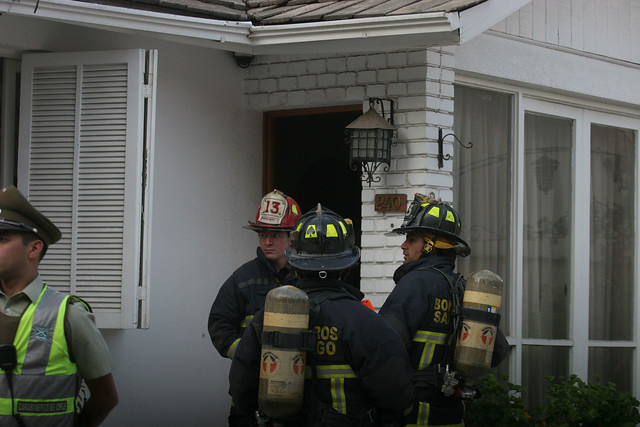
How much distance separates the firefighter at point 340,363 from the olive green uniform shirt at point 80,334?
60 cm

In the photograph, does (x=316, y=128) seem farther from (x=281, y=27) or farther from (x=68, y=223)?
(x=68, y=223)

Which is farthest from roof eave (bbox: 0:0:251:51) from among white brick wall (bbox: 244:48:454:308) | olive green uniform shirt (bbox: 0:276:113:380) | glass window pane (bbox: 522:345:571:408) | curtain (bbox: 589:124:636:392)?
curtain (bbox: 589:124:636:392)

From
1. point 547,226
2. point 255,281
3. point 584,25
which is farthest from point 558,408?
point 584,25

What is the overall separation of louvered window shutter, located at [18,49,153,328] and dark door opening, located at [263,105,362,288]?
1871 mm

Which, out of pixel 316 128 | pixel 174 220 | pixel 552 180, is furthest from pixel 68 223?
pixel 552 180

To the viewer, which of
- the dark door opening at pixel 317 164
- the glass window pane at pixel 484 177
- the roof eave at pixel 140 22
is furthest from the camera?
the dark door opening at pixel 317 164

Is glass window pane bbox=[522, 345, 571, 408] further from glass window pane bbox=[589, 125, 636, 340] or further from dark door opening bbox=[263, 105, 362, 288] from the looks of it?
dark door opening bbox=[263, 105, 362, 288]

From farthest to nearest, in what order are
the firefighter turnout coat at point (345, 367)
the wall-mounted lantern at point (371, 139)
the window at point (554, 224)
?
1. the window at point (554, 224)
2. the wall-mounted lantern at point (371, 139)
3. the firefighter turnout coat at point (345, 367)

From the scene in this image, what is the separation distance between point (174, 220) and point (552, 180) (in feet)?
10.4

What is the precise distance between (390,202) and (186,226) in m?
1.46

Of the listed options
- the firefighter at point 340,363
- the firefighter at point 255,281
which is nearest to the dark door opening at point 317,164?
the firefighter at point 255,281

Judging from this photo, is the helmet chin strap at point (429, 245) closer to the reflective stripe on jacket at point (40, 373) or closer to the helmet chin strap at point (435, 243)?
the helmet chin strap at point (435, 243)

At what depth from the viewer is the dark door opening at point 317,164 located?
8250 mm

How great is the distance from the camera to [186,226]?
23.4 ft
